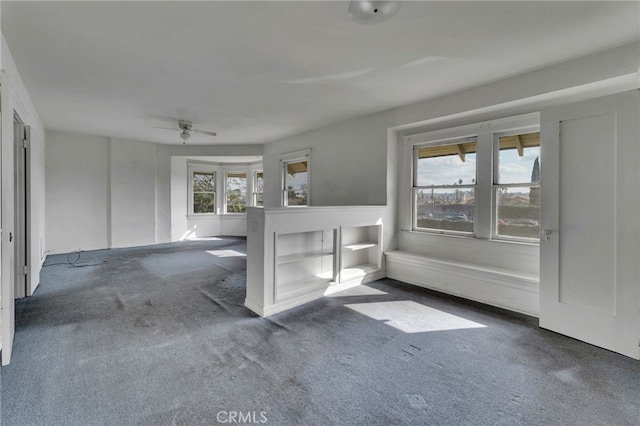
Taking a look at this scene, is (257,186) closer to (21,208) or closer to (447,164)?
(21,208)

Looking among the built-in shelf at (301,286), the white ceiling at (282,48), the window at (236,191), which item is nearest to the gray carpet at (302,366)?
the built-in shelf at (301,286)

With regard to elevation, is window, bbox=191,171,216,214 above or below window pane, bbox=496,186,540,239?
above

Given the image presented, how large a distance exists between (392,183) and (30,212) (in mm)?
4943

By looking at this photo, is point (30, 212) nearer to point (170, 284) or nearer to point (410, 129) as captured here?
point (170, 284)

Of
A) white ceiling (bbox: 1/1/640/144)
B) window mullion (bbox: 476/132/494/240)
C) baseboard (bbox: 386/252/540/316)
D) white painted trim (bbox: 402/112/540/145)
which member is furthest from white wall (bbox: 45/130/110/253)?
window mullion (bbox: 476/132/494/240)

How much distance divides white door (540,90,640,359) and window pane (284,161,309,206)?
13.4 ft

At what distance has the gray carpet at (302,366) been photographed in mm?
1630

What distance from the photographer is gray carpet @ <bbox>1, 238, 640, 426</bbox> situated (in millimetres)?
1630

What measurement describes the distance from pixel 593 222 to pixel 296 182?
15.8ft

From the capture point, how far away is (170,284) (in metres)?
3.94

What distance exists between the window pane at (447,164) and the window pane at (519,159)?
13.2 inches

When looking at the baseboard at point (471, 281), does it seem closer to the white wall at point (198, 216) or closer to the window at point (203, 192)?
the white wall at point (198, 216)

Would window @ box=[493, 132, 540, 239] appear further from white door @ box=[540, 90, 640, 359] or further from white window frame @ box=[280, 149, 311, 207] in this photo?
white window frame @ box=[280, 149, 311, 207]

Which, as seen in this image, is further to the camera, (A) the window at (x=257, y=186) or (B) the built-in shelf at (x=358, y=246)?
(A) the window at (x=257, y=186)
